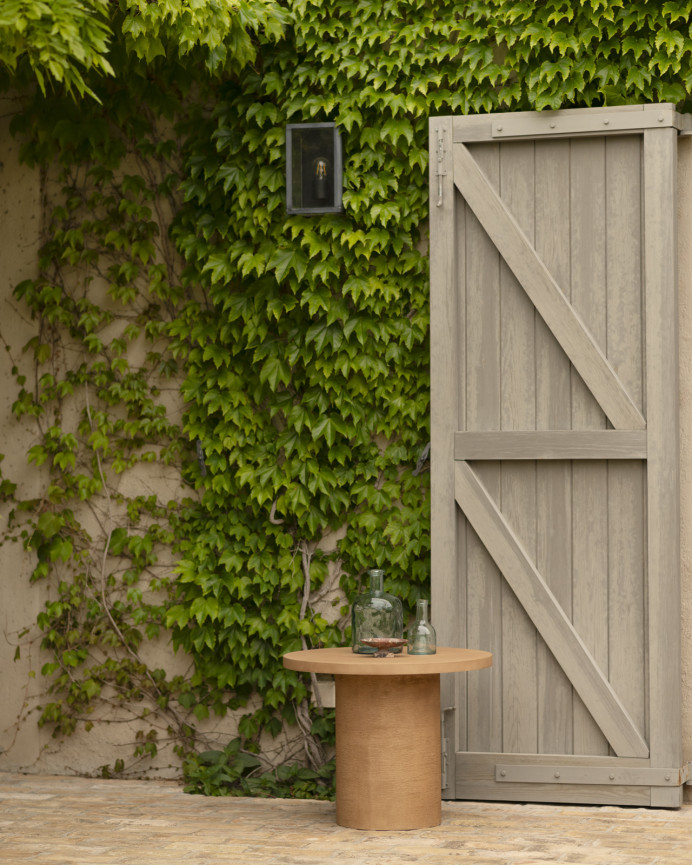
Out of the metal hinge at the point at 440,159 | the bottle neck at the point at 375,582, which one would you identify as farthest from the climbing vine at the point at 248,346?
the bottle neck at the point at 375,582

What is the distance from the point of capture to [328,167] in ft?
15.1

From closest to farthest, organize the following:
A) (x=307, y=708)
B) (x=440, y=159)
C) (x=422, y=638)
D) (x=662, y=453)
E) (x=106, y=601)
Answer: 1. (x=422, y=638)
2. (x=662, y=453)
3. (x=440, y=159)
4. (x=307, y=708)
5. (x=106, y=601)

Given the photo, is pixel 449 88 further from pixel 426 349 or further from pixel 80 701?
pixel 80 701

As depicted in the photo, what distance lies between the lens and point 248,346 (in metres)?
4.76

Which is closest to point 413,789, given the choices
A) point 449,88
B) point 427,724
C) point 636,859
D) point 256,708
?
point 427,724

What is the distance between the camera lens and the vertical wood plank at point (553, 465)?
4.30 m

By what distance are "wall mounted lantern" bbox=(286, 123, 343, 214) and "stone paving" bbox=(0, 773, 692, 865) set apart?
2.25 m

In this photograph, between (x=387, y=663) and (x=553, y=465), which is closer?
(x=387, y=663)

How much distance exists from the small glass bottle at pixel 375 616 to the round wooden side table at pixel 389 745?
0.46 feet

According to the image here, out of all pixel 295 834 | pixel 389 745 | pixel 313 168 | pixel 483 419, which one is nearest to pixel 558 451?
pixel 483 419

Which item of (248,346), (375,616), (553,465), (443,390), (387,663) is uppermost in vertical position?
(248,346)

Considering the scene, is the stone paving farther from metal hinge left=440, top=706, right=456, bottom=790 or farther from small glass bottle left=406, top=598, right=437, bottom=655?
small glass bottle left=406, top=598, right=437, bottom=655

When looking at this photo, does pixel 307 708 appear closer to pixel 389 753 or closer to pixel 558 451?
pixel 389 753

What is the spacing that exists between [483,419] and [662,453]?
2.14 feet
